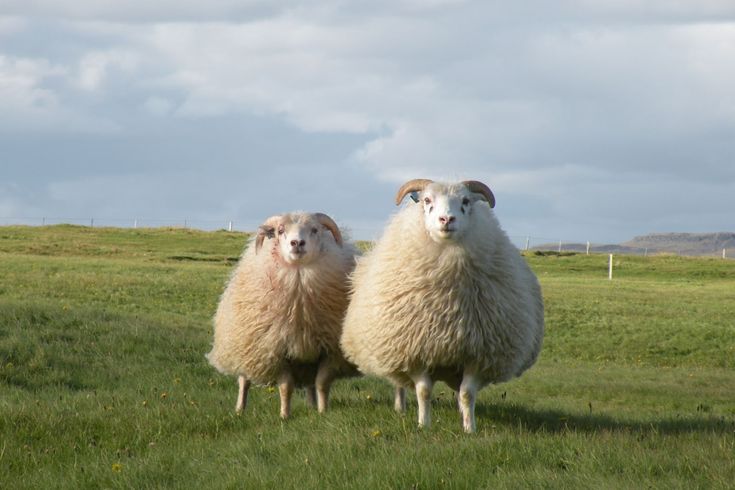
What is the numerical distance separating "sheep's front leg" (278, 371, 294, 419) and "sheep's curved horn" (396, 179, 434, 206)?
2.50 metres

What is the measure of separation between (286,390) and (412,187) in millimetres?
2813

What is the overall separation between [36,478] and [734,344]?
915 inches

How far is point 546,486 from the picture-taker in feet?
24.4

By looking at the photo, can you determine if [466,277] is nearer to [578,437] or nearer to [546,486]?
[578,437]

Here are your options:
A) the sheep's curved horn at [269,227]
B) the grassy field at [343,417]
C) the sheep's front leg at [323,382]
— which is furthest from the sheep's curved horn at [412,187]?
the grassy field at [343,417]

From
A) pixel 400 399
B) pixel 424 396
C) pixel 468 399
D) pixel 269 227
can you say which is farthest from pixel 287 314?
pixel 468 399

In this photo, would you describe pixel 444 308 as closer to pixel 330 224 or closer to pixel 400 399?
pixel 400 399

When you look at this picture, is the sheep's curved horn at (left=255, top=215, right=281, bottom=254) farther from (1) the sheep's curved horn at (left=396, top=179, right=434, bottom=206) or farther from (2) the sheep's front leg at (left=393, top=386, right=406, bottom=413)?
(2) the sheep's front leg at (left=393, top=386, right=406, bottom=413)

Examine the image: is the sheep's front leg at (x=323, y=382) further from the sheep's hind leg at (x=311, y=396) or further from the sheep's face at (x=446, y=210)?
the sheep's face at (x=446, y=210)

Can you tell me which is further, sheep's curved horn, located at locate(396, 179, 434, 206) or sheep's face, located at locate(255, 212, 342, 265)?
sheep's face, located at locate(255, 212, 342, 265)

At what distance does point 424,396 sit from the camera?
32.8ft

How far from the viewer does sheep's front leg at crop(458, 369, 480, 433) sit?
9.66 m

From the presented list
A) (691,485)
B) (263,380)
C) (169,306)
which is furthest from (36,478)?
(169,306)

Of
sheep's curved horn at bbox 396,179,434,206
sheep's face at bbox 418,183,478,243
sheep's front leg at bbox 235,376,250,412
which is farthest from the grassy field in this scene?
sheep's curved horn at bbox 396,179,434,206
